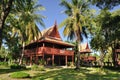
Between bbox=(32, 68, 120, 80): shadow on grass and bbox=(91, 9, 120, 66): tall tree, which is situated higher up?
bbox=(91, 9, 120, 66): tall tree

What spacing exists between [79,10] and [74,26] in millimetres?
2894

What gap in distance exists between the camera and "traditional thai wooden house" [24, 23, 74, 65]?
38531 millimetres

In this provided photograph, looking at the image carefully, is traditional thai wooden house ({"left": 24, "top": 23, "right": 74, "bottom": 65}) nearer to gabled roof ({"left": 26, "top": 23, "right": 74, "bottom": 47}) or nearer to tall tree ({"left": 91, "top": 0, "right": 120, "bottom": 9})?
gabled roof ({"left": 26, "top": 23, "right": 74, "bottom": 47})

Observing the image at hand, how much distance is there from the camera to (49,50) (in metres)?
38.4

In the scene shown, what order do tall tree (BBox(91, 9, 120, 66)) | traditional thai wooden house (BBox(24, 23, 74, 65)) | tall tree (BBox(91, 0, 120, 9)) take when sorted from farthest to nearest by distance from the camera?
traditional thai wooden house (BBox(24, 23, 74, 65))
tall tree (BBox(91, 9, 120, 66))
tall tree (BBox(91, 0, 120, 9))

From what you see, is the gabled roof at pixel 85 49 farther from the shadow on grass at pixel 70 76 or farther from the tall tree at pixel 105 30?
the shadow on grass at pixel 70 76

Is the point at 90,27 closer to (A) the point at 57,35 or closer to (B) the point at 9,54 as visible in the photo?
(A) the point at 57,35

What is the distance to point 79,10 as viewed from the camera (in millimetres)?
33656

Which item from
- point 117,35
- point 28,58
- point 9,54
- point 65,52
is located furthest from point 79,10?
point 9,54

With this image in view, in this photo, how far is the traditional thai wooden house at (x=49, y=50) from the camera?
38.5m

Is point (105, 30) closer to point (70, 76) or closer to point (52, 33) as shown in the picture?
point (52, 33)

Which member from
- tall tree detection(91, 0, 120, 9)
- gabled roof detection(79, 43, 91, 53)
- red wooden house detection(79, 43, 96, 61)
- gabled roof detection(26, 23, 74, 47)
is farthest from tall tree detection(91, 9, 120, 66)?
gabled roof detection(79, 43, 91, 53)

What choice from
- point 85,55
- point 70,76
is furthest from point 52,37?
point 70,76

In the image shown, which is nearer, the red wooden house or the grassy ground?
the grassy ground
